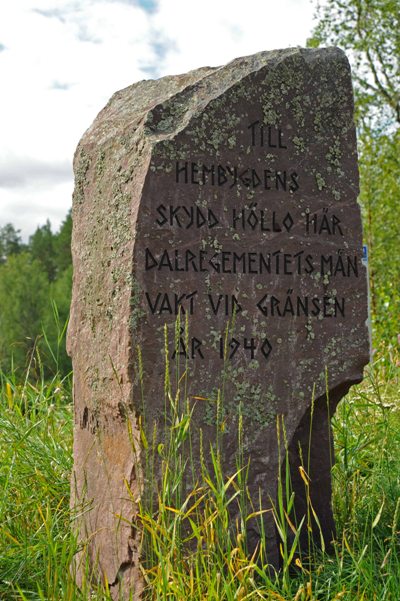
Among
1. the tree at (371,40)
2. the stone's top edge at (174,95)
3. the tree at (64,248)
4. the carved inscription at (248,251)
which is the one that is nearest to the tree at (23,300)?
the tree at (64,248)

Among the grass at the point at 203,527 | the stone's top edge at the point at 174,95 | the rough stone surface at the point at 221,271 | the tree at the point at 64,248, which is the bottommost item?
the grass at the point at 203,527

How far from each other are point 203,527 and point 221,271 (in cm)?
102

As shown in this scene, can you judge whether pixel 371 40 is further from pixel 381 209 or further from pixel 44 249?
pixel 44 249

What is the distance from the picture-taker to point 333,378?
347 cm

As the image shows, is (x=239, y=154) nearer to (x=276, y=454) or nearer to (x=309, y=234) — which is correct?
(x=309, y=234)

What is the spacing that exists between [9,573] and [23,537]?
0.20 metres

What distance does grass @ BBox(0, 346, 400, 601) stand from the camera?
8.59 ft

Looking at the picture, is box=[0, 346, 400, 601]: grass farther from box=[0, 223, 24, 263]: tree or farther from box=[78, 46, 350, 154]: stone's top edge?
box=[0, 223, 24, 263]: tree

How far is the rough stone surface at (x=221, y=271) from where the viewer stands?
313 centimetres

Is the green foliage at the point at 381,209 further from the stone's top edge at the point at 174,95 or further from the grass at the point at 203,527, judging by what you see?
the stone's top edge at the point at 174,95

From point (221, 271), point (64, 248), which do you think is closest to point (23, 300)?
point (64, 248)

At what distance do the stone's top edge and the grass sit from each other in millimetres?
1147

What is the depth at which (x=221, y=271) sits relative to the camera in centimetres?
325

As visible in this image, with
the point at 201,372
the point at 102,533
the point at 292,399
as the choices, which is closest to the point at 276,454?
the point at 292,399
